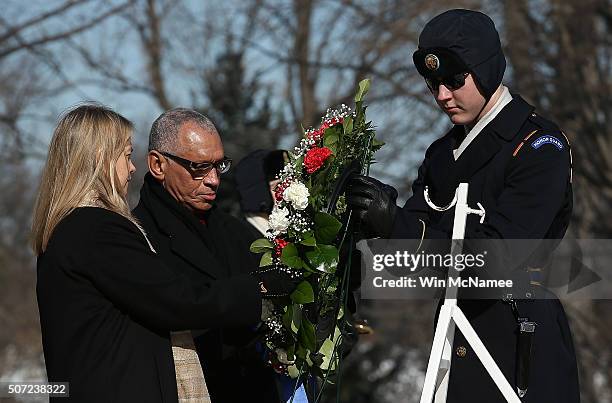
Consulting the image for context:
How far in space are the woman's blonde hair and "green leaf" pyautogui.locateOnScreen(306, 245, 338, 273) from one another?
2.42ft

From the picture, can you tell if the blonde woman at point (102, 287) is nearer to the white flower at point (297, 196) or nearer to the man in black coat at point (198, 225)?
the white flower at point (297, 196)

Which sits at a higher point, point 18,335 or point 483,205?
point 18,335

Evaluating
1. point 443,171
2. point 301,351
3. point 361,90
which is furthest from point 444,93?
point 301,351

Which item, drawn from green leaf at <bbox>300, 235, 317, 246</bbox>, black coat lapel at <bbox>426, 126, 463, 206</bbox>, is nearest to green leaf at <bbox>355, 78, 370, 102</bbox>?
black coat lapel at <bbox>426, 126, 463, 206</bbox>

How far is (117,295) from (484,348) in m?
1.26

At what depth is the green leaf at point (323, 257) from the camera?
13.5ft

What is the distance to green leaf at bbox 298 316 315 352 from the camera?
4.18 meters

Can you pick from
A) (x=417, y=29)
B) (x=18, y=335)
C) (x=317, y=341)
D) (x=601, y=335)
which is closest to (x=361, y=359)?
(x=601, y=335)

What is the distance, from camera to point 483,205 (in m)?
3.79

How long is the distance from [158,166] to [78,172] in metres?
0.95

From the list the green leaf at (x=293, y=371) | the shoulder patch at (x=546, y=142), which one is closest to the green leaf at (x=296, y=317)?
the green leaf at (x=293, y=371)

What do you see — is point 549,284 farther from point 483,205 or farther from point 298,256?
point 298,256

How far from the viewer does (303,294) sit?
413 cm

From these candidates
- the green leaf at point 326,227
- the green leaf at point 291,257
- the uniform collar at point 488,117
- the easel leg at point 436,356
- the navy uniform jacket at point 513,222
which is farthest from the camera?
the green leaf at point 291,257
